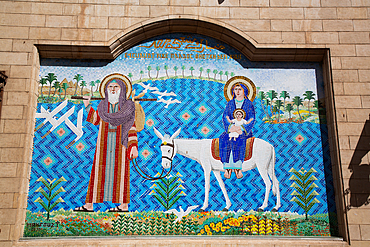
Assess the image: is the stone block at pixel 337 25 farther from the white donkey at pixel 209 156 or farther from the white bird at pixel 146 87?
the white bird at pixel 146 87

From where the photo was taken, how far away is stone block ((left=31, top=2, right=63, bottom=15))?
8680mm

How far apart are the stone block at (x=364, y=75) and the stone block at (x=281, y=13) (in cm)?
170

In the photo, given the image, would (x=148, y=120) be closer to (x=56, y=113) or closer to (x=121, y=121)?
(x=121, y=121)

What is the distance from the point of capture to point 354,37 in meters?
8.70

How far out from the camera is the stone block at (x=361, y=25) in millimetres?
8742

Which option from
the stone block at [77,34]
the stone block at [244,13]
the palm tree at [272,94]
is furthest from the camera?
the stone block at [244,13]

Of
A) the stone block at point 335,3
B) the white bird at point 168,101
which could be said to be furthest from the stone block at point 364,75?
the white bird at point 168,101

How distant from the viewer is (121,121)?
8.41 meters

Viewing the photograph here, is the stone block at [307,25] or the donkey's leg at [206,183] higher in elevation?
the stone block at [307,25]

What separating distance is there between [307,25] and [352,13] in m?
1.03

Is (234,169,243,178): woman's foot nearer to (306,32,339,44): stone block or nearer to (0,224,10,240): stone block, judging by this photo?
(306,32,339,44): stone block

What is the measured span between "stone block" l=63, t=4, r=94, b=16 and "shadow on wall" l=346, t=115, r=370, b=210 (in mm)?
6106

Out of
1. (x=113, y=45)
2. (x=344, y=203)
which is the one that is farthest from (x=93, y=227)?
(x=344, y=203)

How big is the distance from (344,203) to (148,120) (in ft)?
13.5
